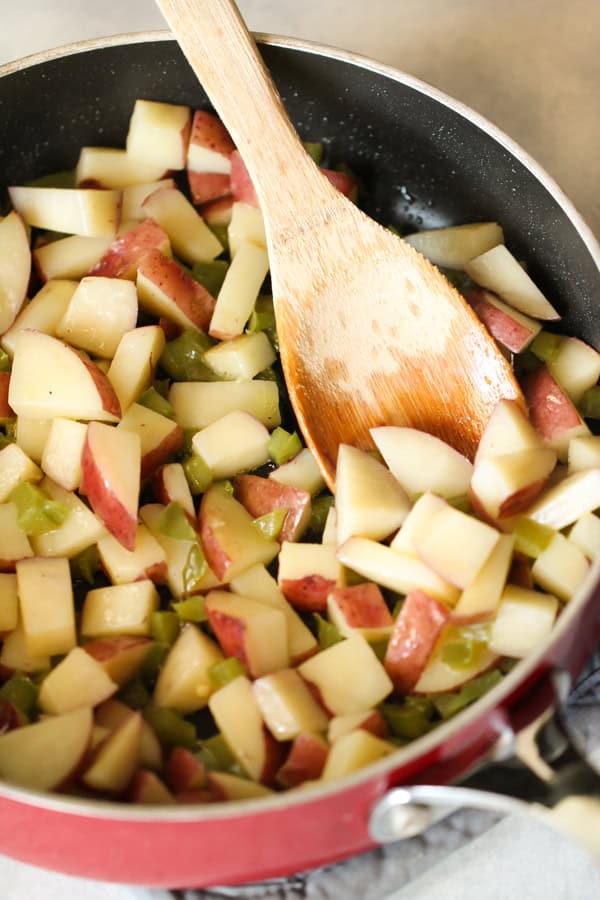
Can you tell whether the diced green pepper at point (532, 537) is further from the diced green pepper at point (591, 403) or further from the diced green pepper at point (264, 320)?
the diced green pepper at point (264, 320)

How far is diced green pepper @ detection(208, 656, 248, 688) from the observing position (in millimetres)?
1430

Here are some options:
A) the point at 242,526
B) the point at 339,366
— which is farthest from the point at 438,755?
the point at 339,366

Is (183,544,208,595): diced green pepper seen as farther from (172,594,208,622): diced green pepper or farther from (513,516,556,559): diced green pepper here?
(513,516,556,559): diced green pepper

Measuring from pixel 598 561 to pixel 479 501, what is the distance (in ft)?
0.99

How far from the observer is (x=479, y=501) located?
5.00 ft

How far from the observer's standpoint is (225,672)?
1430 millimetres

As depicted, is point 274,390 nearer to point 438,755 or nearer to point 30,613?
point 30,613

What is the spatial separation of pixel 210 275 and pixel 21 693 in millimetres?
864

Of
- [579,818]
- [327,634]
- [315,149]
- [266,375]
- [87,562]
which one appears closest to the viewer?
[579,818]

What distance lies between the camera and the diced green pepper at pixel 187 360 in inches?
72.2

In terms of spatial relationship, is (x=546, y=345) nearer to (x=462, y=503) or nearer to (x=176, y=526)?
(x=462, y=503)

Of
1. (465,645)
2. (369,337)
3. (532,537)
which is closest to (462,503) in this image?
(532,537)

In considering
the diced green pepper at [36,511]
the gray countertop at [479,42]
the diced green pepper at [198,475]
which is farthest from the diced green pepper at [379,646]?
the gray countertop at [479,42]

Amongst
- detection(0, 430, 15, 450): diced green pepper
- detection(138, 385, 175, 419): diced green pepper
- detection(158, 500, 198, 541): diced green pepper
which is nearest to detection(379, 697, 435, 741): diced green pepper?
detection(158, 500, 198, 541): diced green pepper
